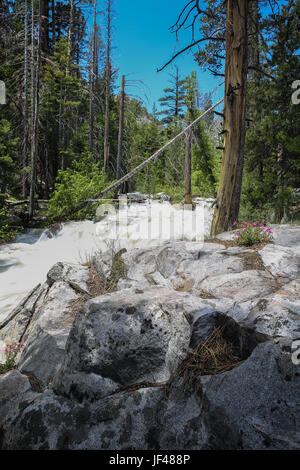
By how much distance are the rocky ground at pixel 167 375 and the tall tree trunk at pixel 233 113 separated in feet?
9.28

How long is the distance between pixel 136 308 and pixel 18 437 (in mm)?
1198

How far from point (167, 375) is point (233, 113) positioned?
521cm

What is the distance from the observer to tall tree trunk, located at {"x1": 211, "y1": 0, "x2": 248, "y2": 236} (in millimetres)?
5176

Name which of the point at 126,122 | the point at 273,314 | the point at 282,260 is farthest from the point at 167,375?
the point at 126,122

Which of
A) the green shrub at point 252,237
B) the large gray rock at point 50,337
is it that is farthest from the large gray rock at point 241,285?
the large gray rock at point 50,337

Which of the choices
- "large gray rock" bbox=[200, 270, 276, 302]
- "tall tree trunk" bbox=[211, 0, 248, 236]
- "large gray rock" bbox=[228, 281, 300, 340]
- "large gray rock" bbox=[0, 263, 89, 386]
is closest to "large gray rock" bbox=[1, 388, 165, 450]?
"large gray rock" bbox=[0, 263, 89, 386]

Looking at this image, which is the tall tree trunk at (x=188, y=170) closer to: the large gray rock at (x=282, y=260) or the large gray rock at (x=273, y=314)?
the large gray rock at (x=282, y=260)

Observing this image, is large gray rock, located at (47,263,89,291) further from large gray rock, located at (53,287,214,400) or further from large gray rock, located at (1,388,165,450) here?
large gray rock, located at (1,388,165,450)

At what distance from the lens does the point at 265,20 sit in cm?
781

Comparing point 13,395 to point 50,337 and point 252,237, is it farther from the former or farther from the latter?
point 252,237

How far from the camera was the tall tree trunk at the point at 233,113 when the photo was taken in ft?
17.0

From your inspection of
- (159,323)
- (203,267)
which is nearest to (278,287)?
(203,267)

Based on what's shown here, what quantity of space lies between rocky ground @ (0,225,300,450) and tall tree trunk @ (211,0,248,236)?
283 cm

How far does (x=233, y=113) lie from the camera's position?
5445mm
